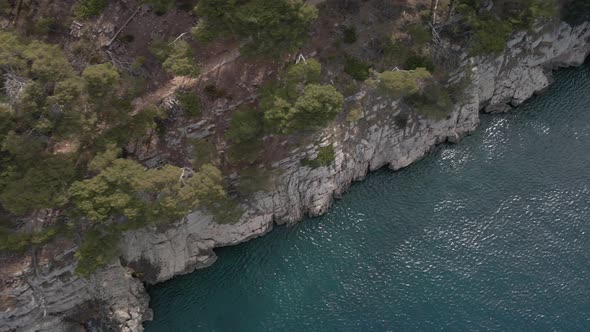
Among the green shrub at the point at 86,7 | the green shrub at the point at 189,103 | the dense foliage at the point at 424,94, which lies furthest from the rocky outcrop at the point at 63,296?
the dense foliage at the point at 424,94

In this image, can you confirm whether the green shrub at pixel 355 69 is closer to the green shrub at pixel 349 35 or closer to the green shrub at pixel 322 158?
the green shrub at pixel 349 35

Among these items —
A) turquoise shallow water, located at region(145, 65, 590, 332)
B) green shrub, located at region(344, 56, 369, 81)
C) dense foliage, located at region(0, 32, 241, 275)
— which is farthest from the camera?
green shrub, located at region(344, 56, 369, 81)

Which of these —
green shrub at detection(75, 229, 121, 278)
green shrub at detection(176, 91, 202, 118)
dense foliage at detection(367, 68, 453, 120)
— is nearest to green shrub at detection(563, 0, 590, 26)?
dense foliage at detection(367, 68, 453, 120)

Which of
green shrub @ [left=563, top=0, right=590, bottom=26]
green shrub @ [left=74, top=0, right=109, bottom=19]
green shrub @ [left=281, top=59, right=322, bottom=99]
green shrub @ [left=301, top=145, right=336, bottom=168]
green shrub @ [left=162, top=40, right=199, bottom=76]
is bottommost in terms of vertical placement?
green shrub @ [left=301, top=145, right=336, bottom=168]

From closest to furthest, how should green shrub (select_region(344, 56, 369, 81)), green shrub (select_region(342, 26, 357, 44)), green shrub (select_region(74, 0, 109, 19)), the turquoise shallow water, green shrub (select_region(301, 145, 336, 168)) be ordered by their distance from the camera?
the turquoise shallow water < green shrub (select_region(74, 0, 109, 19)) < green shrub (select_region(301, 145, 336, 168)) < green shrub (select_region(344, 56, 369, 81)) < green shrub (select_region(342, 26, 357, 44))

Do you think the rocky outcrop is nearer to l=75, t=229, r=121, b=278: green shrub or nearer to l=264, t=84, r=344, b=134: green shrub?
l=75, t=229, r=121, b=278: green shrub

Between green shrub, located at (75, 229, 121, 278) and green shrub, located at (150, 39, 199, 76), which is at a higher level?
green shrub, located at (150, 39, 199, 76)

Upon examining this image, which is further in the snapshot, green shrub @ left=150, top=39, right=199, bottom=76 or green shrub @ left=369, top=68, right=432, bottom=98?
green shrub @ left=369, top=68, right=432, bottom=98

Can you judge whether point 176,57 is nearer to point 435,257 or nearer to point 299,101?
point 299,101

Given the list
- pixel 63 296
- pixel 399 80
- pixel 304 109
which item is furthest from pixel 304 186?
pixel 63 296
